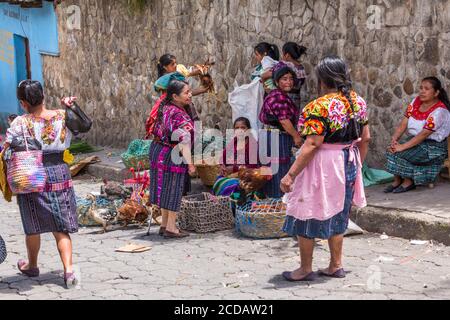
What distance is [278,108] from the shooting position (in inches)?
338


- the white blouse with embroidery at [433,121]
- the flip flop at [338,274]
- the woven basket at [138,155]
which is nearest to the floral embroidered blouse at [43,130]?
the flip flop at [338,274]

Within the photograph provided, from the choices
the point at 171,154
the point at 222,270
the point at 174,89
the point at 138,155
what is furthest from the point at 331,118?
the point at 138,155

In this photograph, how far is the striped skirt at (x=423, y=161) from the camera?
8.99m

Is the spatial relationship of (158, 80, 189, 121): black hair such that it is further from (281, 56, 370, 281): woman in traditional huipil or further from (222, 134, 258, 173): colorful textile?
(281, 56, 370, 281): woman in traditional huipil

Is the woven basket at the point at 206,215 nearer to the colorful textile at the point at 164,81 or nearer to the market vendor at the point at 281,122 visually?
the market vendor at the point at 281,122

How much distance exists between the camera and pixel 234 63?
1207 cm

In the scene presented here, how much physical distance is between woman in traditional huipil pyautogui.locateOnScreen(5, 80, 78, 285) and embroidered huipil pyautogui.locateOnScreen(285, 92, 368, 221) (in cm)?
183

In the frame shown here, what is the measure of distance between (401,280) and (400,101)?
3541 mm

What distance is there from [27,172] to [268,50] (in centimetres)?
487

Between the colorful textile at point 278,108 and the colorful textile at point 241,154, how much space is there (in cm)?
87

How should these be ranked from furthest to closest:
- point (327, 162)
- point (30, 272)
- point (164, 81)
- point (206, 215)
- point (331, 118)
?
point (164, 81)
point (206, 215)
point (30, 272)
point (327, 162)
point (331, 118)

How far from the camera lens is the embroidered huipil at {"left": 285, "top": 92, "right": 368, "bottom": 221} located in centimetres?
632

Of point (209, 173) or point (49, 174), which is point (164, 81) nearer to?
point (209, 173)

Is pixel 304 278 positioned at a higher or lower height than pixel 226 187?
lower
